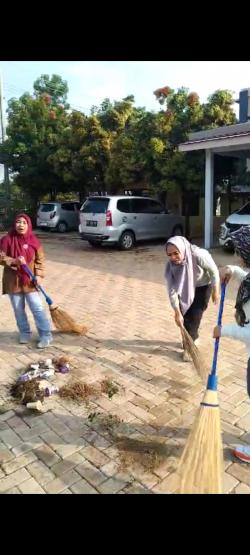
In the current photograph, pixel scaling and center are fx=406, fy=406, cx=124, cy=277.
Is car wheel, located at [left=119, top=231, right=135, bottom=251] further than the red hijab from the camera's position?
Yes

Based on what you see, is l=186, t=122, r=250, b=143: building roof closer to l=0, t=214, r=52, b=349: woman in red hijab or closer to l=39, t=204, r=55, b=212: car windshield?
l=39, t=204, r=55, b=212: car windshield

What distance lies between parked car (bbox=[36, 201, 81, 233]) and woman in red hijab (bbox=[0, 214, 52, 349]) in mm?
13714

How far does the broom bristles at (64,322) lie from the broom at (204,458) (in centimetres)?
278

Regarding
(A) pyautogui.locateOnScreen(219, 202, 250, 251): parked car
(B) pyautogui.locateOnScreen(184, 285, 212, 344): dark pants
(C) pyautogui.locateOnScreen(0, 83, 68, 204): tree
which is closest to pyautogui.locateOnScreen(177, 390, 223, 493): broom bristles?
(B) pyautogui.locateOnScreen(184, 285, 212, 344): dark pants

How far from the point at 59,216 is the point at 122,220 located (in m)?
6.60

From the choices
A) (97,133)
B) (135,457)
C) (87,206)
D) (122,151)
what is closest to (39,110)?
(97,133)

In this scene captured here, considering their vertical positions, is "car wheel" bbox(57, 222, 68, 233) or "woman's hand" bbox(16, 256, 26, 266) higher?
"car wheel" bbox(57, 222, 68, 233)

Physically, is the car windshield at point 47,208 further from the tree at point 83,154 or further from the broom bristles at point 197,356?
the broom bristles at point 197,356

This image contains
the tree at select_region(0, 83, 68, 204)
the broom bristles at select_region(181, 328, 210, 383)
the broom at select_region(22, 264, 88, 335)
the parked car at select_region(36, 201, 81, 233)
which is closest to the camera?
the broom bristles at select_region(181, 328, 210, 383)

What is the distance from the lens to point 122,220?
1207cm

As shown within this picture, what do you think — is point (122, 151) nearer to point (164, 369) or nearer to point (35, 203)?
point (35, 203)

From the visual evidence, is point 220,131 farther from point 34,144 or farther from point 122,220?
point 34,144

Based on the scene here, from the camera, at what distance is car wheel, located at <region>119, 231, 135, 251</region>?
1229 cm

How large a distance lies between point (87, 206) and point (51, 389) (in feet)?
29.5
